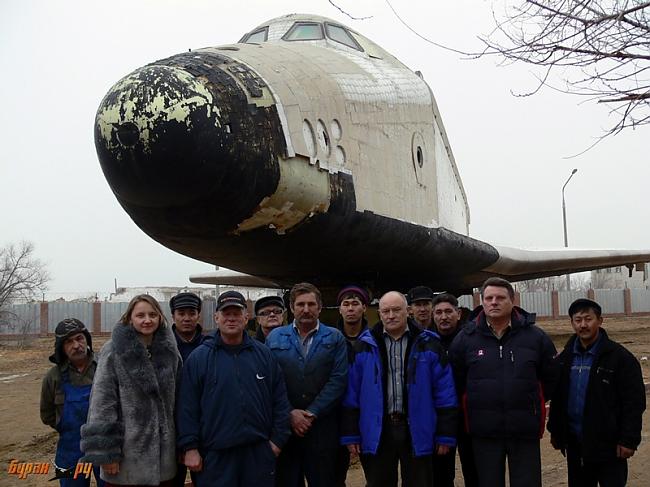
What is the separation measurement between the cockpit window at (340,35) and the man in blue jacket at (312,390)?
3907 millimetres

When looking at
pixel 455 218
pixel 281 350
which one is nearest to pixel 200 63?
pixel 281 350

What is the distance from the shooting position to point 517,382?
2.73 meters

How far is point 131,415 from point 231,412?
1.27 feet

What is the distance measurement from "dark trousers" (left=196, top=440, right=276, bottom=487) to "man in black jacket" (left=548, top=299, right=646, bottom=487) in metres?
1.44

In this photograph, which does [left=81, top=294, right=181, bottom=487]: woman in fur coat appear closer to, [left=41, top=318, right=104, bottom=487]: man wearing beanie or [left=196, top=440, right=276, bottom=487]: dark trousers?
[left=196, top=440, right=276, bottom=487]: dark trousers

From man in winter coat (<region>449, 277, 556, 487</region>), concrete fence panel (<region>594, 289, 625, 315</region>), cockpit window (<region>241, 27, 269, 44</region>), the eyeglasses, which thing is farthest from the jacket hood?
concrete fence panel (<region>594, 289, 625, 315</region>)

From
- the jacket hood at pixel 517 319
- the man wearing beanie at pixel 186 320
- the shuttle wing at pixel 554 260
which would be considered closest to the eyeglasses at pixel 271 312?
the man wearing beanie at pixel 186 320

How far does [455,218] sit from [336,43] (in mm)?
2721

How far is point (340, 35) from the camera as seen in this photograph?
620 cm

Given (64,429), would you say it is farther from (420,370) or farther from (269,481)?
(420,370)

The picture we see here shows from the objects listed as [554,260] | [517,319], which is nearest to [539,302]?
[554,260]

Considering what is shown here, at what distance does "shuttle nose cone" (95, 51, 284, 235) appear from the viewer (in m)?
3.11

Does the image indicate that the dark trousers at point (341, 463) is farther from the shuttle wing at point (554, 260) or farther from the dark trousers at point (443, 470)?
the shuttle wing at point (554, 260)

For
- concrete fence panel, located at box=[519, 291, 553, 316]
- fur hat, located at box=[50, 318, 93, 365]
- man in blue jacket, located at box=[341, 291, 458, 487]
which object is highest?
fur hat, located at box=[50, 318, 93, 365]
